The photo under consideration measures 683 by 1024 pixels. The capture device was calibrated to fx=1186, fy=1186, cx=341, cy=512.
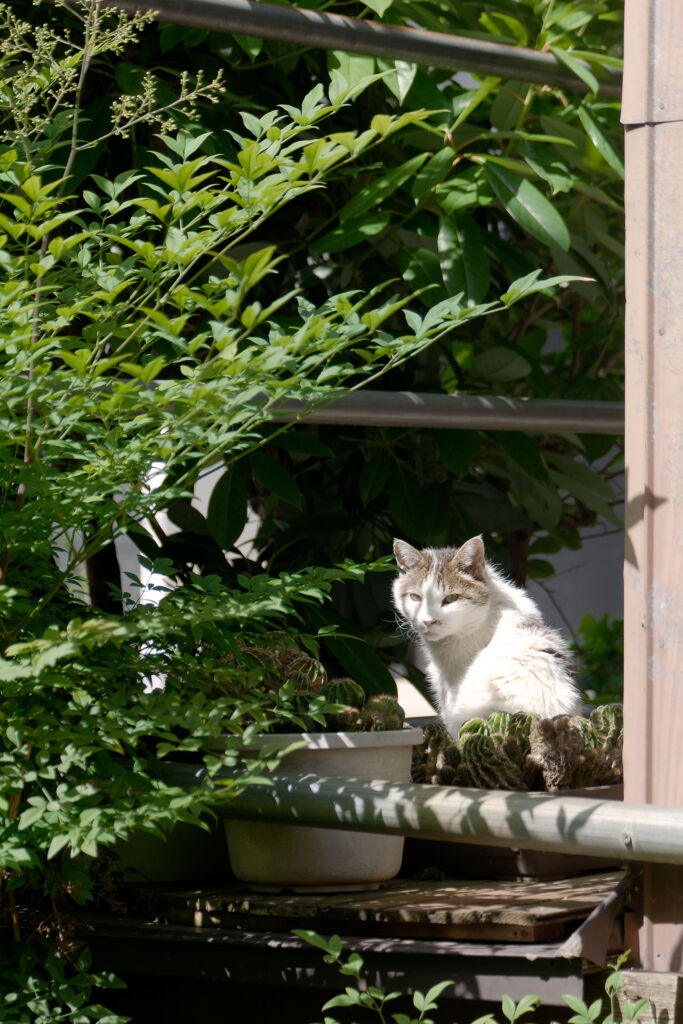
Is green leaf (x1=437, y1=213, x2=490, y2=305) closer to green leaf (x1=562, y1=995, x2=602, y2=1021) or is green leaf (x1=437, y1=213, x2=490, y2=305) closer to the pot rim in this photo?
the pot rim

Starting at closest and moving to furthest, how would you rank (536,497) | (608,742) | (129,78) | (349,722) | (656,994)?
(656,994) → (349,722) → (608,742) → (129,78) → (536,497)

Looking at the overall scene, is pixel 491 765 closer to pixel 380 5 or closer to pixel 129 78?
pixel 380 5

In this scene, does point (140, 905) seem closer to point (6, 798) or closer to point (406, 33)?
point (6, 798)

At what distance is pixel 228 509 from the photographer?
1898 millimetres

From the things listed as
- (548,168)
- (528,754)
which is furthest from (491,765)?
(548,168)

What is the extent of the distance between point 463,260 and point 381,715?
0.69 m

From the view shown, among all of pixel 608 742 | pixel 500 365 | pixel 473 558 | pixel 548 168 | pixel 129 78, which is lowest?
pixel 608 742

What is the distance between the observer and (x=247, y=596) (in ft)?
3.99

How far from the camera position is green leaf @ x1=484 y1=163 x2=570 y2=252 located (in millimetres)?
1667

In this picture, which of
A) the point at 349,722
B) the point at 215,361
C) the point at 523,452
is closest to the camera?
the point at 215,361

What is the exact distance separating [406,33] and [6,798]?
1.13 m

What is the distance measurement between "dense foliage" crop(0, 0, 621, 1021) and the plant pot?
12cm

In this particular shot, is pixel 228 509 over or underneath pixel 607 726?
over

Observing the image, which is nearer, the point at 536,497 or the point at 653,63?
the point at 653,63
